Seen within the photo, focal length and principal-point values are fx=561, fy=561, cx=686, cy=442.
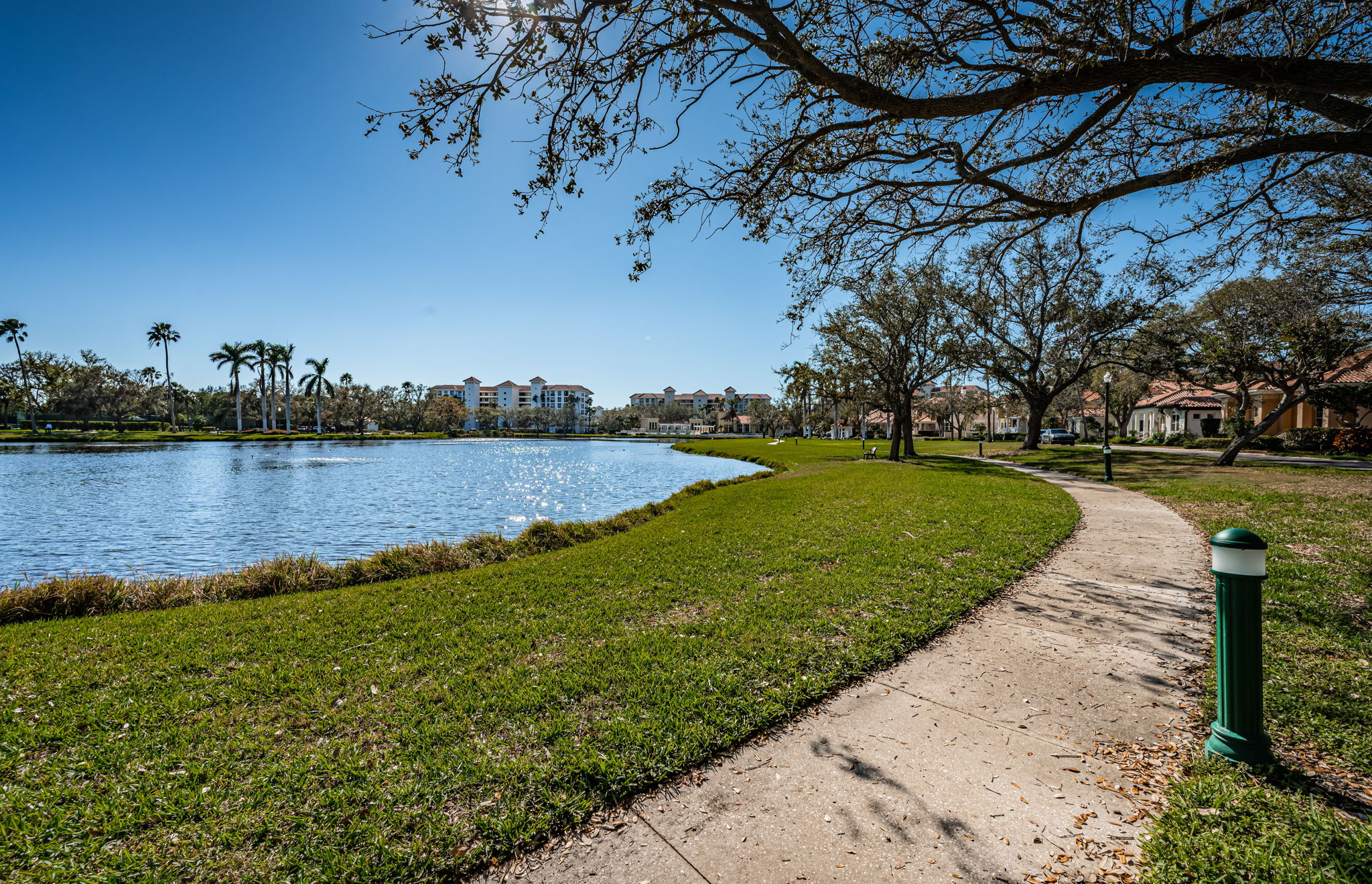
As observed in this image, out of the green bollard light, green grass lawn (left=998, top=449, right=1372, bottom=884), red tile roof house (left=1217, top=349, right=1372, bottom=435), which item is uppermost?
red tile roof house (left=1217, top=349, right=1372, bottom=435)

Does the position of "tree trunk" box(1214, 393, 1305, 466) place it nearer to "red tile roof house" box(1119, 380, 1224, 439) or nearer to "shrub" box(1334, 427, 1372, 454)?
"shrub" box(1334, 427, 1372, 454)

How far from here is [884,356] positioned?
93.0 feet

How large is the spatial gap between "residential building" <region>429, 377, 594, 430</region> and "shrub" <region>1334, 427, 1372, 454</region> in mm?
165053

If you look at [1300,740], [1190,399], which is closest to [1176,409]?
[1190,399]

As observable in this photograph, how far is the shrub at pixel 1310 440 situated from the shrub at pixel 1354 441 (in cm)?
49

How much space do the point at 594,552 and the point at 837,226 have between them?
21.8 feet

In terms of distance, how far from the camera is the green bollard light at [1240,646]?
3098 millimetres

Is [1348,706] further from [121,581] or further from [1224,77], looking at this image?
[121,581]

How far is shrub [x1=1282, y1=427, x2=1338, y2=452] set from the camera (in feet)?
84.2

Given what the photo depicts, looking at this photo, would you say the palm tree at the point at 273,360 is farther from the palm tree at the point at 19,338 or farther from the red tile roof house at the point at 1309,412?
the red tile roof house at the point at 1309,412

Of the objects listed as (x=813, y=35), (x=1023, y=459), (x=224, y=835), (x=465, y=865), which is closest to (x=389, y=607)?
Result: (x=224, y=835)

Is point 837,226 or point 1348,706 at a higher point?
point 837,226

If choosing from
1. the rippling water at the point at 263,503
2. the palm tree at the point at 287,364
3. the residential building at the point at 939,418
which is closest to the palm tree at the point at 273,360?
the palm tree at the point at 287,364

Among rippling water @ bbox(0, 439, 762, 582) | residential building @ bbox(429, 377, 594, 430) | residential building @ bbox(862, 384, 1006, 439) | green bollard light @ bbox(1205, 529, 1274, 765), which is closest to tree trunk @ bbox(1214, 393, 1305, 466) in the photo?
rippling water @ bbox(0, 439, 762, 582)
